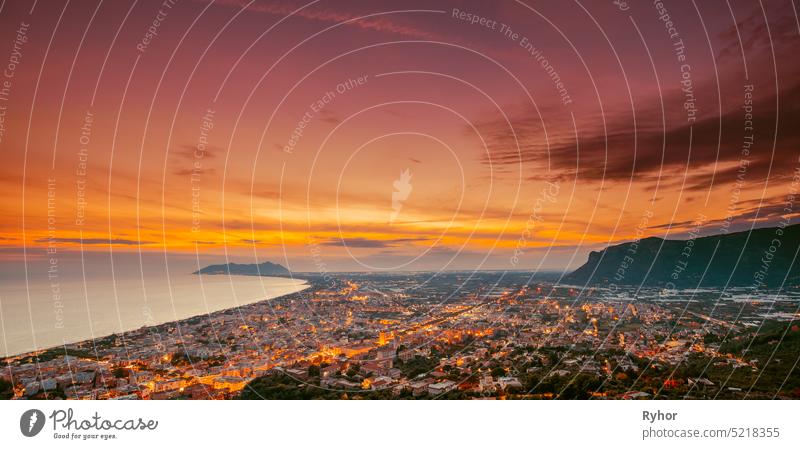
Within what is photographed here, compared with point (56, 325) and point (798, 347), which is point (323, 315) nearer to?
point (56, 325)

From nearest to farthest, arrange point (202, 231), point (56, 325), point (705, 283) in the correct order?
point (202, 231) → point (56, 325) → point (705, 283)

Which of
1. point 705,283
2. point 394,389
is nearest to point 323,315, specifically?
point 394,389

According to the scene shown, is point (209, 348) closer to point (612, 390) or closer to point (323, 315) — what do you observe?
point (323, 315)
